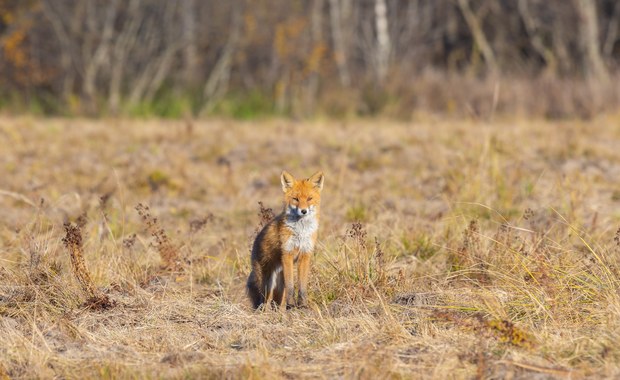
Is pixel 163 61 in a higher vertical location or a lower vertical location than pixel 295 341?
higher

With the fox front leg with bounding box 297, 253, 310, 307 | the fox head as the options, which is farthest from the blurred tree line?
the fox front leg with bounding box 297, 253, 310, 307

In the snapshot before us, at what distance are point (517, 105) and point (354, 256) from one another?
36.0 feet

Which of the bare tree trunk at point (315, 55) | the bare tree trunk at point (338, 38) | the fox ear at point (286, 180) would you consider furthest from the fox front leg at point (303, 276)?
the bare tree trunk at point (338, 38)

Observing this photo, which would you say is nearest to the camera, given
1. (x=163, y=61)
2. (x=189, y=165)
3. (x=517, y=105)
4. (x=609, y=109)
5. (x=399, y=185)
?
(x=399, y=185)

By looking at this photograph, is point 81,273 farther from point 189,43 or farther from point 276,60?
point 276,60

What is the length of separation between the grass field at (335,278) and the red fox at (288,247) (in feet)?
0.69

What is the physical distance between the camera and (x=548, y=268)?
5613 mm

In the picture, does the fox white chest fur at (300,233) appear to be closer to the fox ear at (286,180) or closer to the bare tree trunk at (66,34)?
the fox ear at (286,180)

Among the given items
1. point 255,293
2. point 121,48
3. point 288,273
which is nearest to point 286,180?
point 288,273

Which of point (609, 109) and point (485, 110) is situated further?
point (485, 110)

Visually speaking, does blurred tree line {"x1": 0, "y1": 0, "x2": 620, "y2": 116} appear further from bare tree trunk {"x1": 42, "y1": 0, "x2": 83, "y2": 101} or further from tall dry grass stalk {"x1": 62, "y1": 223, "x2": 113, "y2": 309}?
tall dry grass stalk {"x1": 62, "y1": 223, "x2": 113, "y2": 309}

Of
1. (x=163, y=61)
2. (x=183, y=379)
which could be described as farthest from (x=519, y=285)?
(x=163, y=61)

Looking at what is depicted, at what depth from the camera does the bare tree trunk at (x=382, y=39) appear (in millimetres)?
20062

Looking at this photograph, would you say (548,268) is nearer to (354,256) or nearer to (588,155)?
(354,256)
